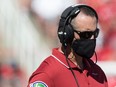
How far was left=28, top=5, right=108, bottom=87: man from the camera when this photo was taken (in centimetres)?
309

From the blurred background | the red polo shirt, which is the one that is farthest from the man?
the blurred background

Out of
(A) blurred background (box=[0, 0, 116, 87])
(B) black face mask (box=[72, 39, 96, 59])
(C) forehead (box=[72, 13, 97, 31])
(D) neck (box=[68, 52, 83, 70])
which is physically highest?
(C) forehead (box=[72, 13, 97, 31])

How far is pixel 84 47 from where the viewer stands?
3293 mm

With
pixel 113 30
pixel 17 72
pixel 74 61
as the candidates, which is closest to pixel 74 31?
pixel 74 61

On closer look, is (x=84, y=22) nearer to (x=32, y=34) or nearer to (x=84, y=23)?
(x=84, y=23)

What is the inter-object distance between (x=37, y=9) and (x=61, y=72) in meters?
3.20

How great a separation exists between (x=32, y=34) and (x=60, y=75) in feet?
11.2

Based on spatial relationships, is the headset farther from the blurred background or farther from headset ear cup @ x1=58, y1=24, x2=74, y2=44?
the blurred background

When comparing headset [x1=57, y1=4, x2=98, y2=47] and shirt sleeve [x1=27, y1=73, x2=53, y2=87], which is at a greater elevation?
headset [x1=57, y1=4, x2=98, y2=47]

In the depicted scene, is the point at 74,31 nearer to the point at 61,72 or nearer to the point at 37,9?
the point at 61,72

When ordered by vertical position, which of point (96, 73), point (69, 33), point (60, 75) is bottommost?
point (96, 73)

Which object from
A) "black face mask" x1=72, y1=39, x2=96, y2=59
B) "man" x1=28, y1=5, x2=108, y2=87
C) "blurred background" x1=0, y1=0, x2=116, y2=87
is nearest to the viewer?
Result: "man" x1=28, y1=5, x2=108, y2=87

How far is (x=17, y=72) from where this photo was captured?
623 cm

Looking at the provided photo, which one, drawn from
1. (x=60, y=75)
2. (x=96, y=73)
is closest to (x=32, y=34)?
(x=96, y=73)
